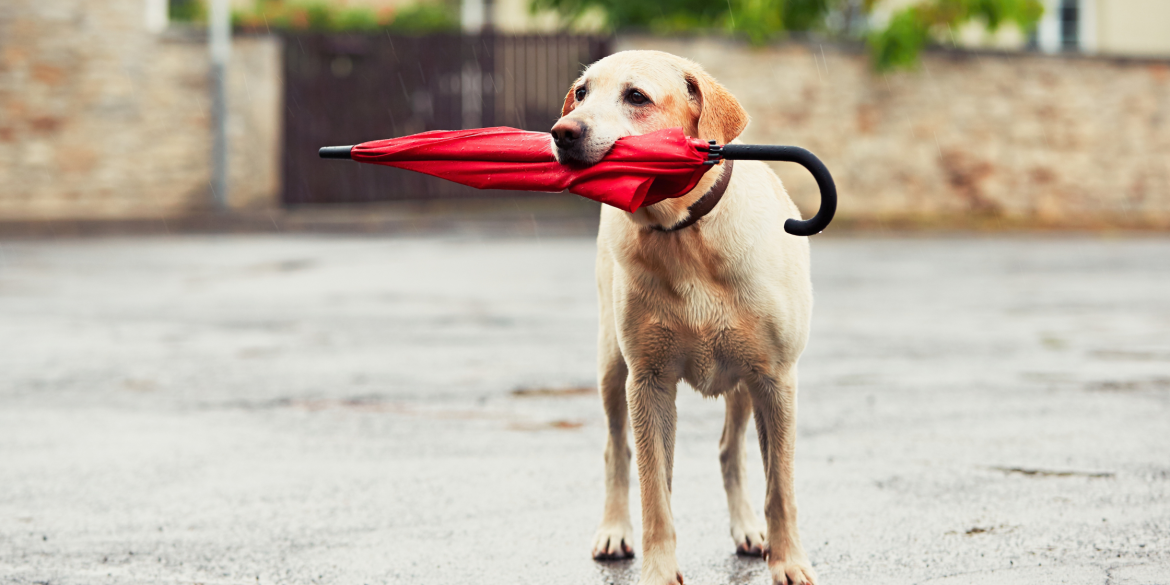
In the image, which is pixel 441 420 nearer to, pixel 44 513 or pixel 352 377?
pixel 352 377

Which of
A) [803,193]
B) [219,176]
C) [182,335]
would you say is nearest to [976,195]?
[803,193]

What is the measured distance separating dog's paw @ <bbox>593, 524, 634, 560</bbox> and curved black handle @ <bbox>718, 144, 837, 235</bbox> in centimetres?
122

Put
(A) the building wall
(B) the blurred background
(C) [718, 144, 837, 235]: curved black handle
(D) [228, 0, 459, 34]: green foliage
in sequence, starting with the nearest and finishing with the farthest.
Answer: (C) [718, 144, 837, 235]: curved black handle
(B) the blurred background
(A) the building wall
(D) [228, 0, 459, 34]: green foliage

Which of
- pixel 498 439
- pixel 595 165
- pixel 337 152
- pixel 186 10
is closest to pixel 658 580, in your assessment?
pixel 595 165

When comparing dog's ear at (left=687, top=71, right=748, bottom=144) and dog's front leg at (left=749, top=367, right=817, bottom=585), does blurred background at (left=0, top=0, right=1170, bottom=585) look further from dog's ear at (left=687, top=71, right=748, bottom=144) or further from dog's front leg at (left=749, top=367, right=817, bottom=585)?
dog's ear at (left=687, top=71, right=748, bottom=144)

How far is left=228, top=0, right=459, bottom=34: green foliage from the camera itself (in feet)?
84.5

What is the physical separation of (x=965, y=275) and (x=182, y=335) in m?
7.62

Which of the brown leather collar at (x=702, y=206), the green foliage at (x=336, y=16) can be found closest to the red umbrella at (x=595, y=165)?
the brown leather collar at (x=702, y=206)

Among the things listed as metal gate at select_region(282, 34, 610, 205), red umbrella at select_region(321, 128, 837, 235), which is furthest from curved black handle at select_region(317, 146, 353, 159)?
metal gate at select_region(282, 34, 610, 205)

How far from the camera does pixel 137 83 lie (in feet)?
59.6

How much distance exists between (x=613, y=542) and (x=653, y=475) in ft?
1.47

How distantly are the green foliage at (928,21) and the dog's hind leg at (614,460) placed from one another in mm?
15767

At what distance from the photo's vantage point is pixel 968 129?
19.2 meters

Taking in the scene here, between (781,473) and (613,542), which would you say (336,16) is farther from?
(781,473)
